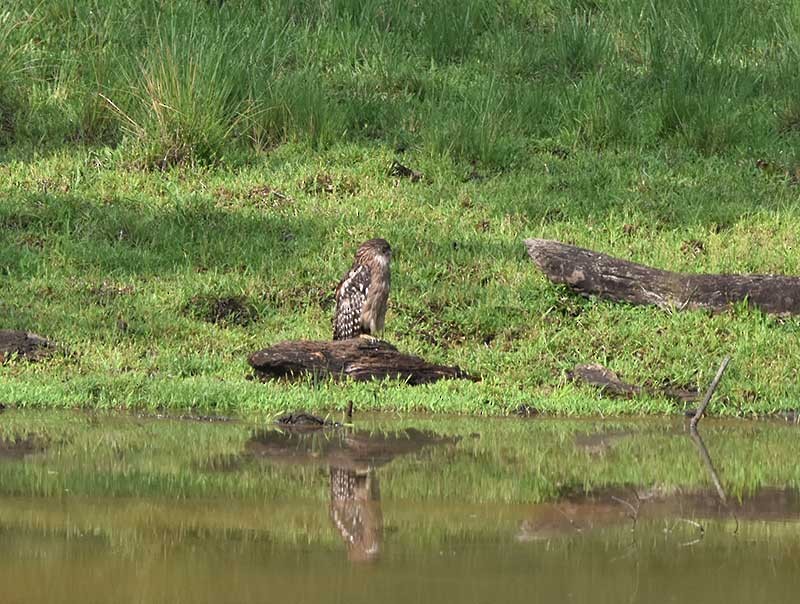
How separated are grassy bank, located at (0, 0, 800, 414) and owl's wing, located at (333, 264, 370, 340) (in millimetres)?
570

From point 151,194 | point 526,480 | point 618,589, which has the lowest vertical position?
point 151,194

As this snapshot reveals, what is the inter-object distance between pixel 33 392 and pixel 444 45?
9.09 m

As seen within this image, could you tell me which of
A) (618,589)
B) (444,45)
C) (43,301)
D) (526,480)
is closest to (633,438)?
(526,480)

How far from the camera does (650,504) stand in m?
7.46

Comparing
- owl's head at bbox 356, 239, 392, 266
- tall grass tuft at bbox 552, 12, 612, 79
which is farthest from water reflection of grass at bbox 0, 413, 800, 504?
tall grass tuft at bbox 552, 12, 612, 79

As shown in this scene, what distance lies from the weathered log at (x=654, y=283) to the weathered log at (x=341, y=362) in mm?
1981

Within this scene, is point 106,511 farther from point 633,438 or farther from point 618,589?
point 633,438

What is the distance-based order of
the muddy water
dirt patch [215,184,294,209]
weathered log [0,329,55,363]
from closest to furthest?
the muddy water → weathered log [0,329,55,363] → dirt patch [215,184,294,209]

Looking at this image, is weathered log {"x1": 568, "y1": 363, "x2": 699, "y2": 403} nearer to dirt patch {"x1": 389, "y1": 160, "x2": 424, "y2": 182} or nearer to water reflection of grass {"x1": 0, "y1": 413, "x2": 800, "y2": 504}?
water reflection of grass {"x1": 0, "y1": 413, "x2": 800, "y2": 504}

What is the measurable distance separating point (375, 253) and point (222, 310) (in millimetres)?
1466

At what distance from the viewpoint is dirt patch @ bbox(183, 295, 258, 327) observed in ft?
39.7

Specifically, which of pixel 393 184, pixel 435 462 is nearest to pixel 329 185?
pixel 393 184

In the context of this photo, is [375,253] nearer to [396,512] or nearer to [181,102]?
[181,102]

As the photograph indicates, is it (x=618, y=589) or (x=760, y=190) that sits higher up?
(x=618, y=589)
